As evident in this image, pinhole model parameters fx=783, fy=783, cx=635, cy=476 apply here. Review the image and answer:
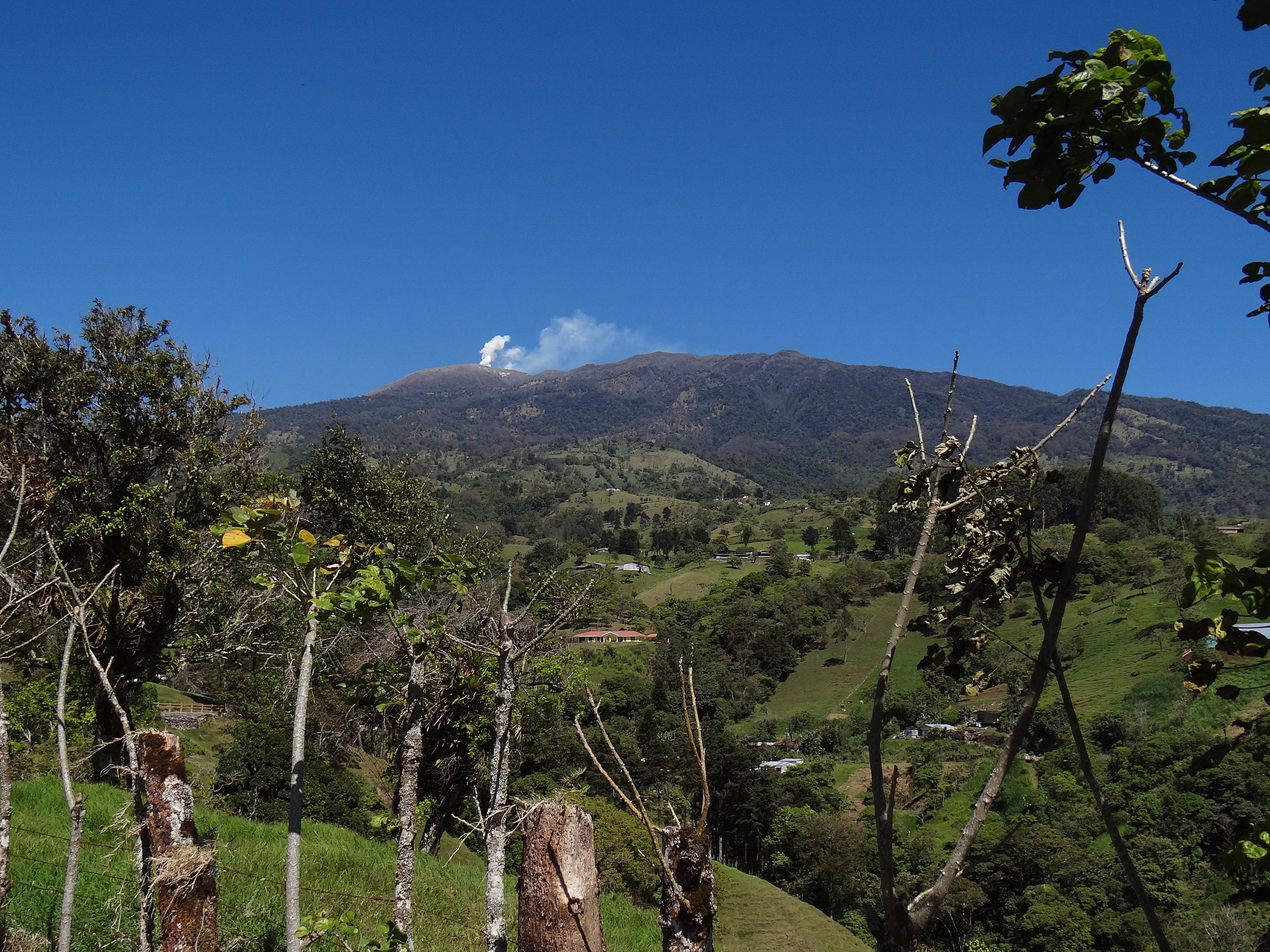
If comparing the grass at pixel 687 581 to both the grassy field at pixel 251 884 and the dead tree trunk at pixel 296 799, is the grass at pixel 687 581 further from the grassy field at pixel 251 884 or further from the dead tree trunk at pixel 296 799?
the dead tree trunk at pixel 296 799

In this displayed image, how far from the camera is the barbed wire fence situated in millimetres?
5230

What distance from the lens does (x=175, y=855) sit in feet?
11.0

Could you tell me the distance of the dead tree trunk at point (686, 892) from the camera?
93.8 inches

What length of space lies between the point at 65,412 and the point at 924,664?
39.1 ft

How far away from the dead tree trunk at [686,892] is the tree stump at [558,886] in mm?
476

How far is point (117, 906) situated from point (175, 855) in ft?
6.73

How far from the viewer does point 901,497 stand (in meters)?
2.10

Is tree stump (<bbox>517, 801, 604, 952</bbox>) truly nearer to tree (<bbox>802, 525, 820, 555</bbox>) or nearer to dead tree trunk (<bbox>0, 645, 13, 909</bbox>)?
dead tree trunk (<bbox>0, 645, 13, 909</bbox>)

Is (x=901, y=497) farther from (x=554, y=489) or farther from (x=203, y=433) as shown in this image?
(x=554, y=489)

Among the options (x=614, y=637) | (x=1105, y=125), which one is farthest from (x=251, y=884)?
(x=614, y=637)

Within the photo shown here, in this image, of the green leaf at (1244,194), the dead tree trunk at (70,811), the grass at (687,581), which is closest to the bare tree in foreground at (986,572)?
the green leaf at (1244,194)

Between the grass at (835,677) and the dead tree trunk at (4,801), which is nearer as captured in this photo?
the dead tree trunk at (4,801)

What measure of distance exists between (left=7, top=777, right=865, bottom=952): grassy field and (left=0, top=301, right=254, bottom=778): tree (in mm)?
2270

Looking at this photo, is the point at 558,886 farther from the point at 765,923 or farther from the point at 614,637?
the point at 614,637
